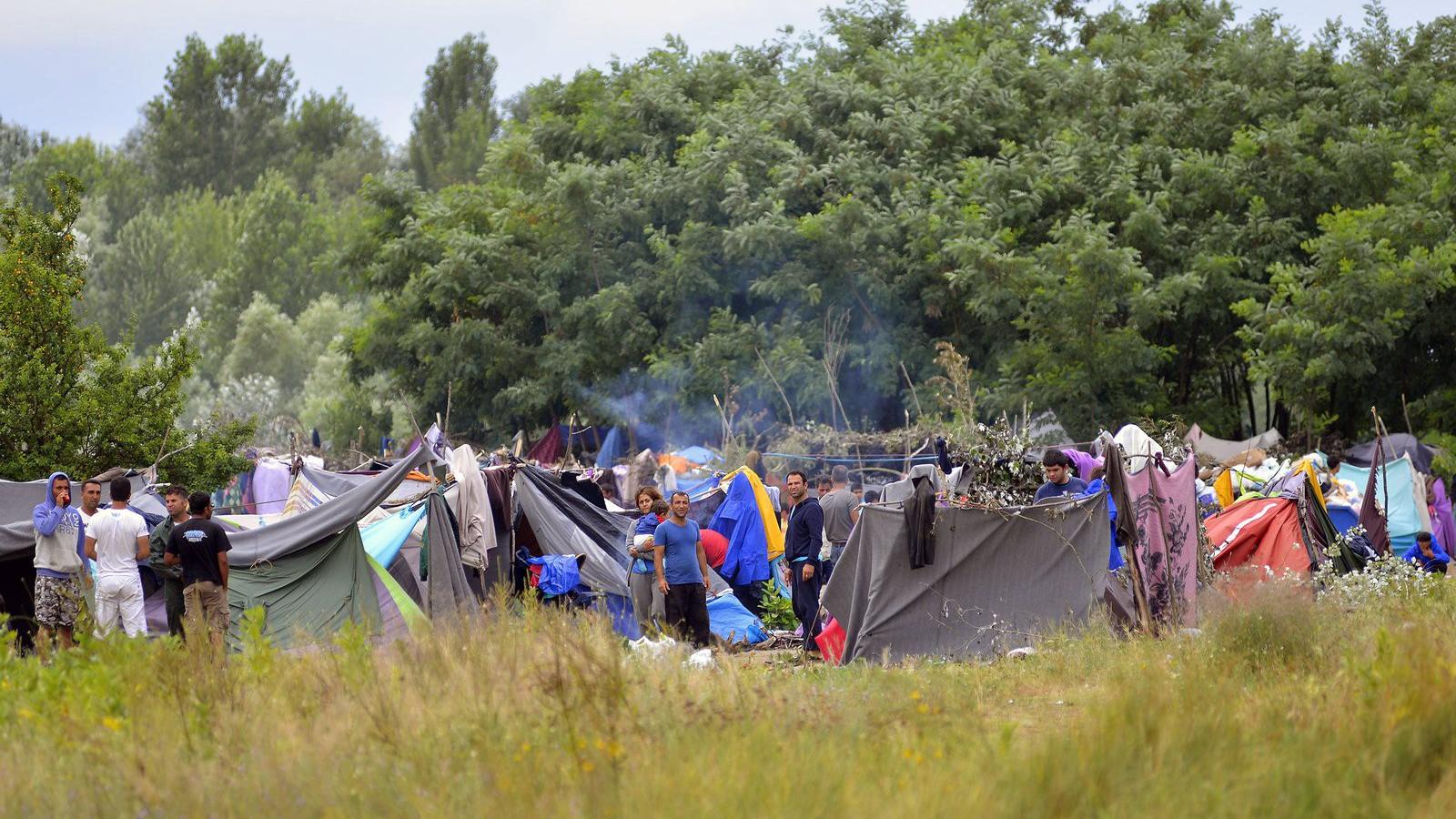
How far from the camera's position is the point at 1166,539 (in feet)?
37.6

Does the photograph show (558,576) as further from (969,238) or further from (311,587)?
(969,238)

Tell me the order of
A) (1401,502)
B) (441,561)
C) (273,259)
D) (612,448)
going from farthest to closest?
(273,259) → (612,448) → (1401,502) → (441,561)

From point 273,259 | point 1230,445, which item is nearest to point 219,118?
point 273,259

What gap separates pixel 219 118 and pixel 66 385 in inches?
2359

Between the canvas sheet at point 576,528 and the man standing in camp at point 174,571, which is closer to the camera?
the man standing in camp at point 174,571

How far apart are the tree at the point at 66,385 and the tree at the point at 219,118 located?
5582 cm

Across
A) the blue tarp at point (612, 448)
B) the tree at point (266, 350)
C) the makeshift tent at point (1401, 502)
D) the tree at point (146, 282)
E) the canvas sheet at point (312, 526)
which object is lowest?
the makeshift tent at point (1401, 502)

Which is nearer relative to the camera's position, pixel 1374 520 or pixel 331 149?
pixel 1374 520

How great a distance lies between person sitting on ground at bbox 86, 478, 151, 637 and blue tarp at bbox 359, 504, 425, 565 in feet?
6.84

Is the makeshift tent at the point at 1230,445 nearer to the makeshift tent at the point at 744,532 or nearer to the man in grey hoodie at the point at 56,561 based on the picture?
the makeshift tent at the point at 744,532

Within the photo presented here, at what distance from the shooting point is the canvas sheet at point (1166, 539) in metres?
11.3

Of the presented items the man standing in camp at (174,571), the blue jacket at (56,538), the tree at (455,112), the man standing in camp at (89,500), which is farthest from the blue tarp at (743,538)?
the tree at (455,112)

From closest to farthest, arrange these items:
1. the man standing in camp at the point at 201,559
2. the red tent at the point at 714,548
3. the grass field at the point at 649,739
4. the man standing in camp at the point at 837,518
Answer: the grass field at the point at 649,739, the man standing in camp at the point at 201,559, the man standing in camp at the point at 837,518, the red tent at the point at 714,548

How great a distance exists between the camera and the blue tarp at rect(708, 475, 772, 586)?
45.0 ft
